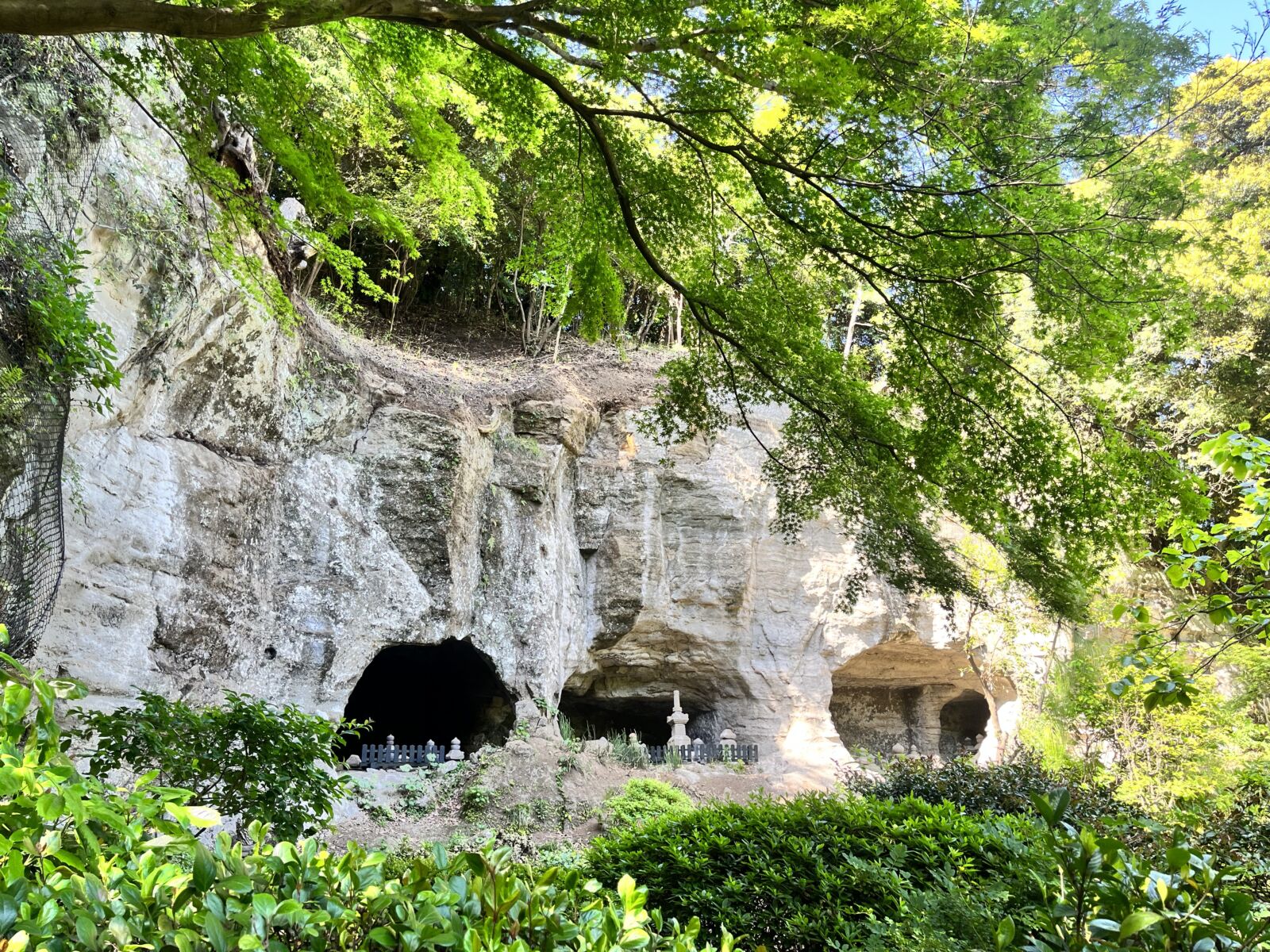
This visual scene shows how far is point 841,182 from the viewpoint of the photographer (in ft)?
16.2

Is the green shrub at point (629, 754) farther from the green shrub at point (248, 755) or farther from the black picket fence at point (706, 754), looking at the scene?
the green shrub at point (248, 755)

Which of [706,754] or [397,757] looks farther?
[706,754]

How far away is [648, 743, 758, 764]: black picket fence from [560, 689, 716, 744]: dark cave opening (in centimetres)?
159

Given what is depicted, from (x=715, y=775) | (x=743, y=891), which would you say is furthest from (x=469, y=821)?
(x=743, y=891)

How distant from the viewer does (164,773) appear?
15.7 feet

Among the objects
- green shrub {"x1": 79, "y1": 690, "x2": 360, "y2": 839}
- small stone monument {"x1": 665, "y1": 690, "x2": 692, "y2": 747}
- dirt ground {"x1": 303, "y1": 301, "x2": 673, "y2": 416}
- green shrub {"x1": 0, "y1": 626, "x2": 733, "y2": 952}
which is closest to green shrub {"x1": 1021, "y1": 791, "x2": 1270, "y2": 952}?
green shrub {"x1": 0, "y1": 626, "x2": 733, "y2": 952}

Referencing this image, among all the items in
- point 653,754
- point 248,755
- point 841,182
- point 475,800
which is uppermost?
point 841,182

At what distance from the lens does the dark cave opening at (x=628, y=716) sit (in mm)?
17516

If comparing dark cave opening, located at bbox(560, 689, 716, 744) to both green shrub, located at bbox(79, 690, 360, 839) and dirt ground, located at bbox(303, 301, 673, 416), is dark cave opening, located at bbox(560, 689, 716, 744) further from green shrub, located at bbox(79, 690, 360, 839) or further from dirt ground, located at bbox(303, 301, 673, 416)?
green shrub, located at bbox(79, 690, 360, 839)

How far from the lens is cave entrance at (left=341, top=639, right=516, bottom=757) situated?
13867 mm

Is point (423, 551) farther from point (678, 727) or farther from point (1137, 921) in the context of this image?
point (1137, 921)

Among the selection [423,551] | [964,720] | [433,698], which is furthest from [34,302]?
[964,720]

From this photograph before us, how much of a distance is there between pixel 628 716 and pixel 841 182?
15.9 m

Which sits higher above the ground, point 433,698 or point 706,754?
point 433,698
